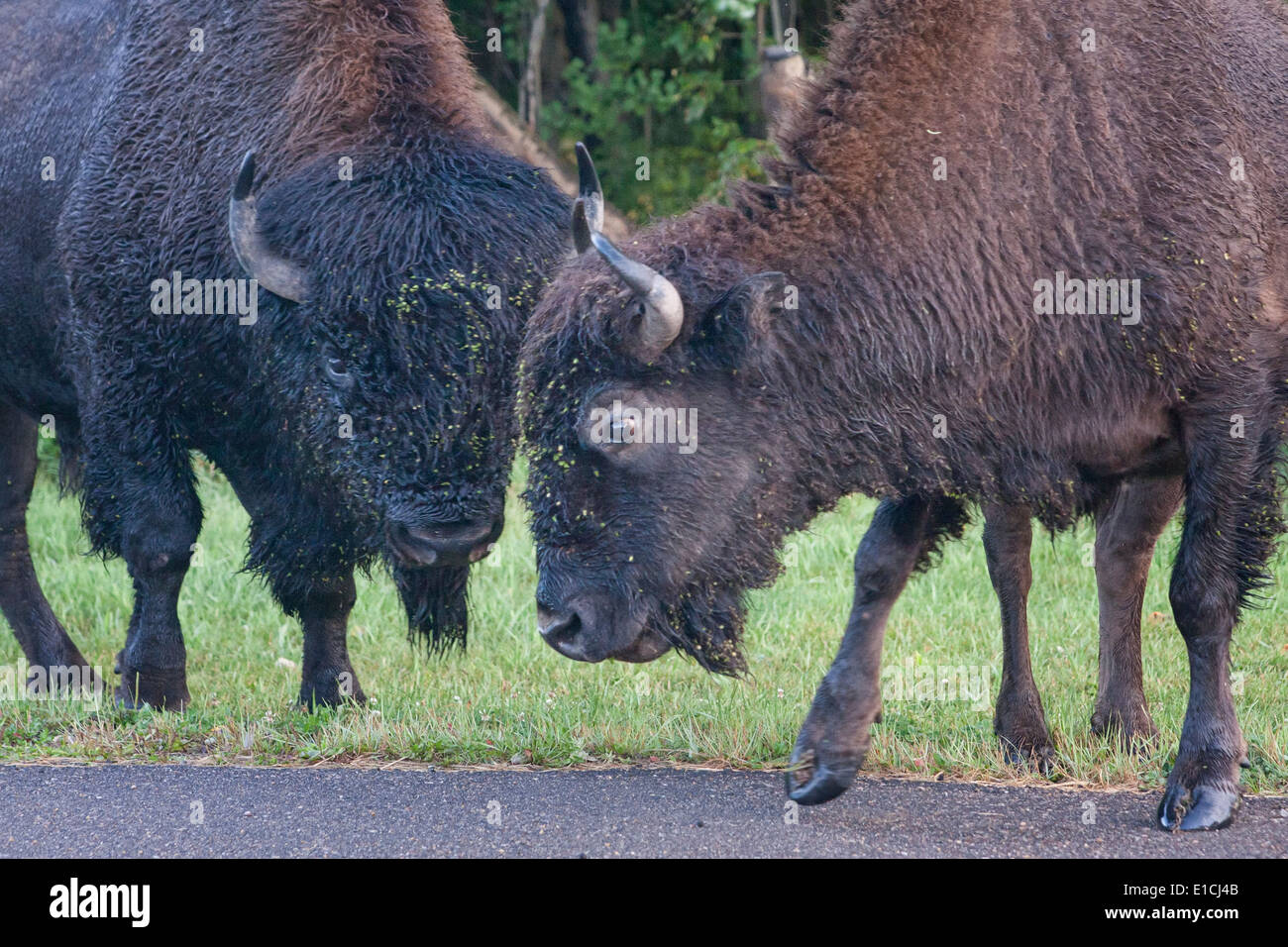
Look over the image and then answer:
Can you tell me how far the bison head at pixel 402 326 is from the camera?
17.5 feet

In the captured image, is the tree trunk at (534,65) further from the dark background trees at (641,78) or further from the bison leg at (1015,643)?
the bison leg at (1015,643)

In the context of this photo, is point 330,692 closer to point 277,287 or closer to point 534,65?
point 277,287

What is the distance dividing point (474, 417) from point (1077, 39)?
91.1 inches

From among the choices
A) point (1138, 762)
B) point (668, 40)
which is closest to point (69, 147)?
point (1138, 762)

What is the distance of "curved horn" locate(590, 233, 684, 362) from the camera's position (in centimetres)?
415

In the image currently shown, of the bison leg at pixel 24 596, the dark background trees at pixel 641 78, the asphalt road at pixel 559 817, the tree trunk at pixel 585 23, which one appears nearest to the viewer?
the asphalt road at pixel 559 817

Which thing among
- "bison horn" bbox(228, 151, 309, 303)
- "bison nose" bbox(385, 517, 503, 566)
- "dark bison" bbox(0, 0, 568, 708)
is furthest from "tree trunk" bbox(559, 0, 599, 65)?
"bison nose" bbox(385, 517, 503, 566)

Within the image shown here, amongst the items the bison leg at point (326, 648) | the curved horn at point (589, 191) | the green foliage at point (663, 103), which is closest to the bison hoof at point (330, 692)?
the bison leg at point (326, 648)

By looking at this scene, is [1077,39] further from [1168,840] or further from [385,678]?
[385,678]

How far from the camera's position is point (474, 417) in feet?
17.5

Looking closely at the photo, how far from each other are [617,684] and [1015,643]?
5.94 feet

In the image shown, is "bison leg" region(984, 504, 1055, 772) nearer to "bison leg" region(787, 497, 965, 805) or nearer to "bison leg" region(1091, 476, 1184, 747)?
"bison leg" region(1091, 476, 1184, 747)

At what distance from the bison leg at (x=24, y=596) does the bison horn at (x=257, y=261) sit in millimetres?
2434

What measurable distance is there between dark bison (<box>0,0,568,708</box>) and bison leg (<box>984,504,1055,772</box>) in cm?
186
